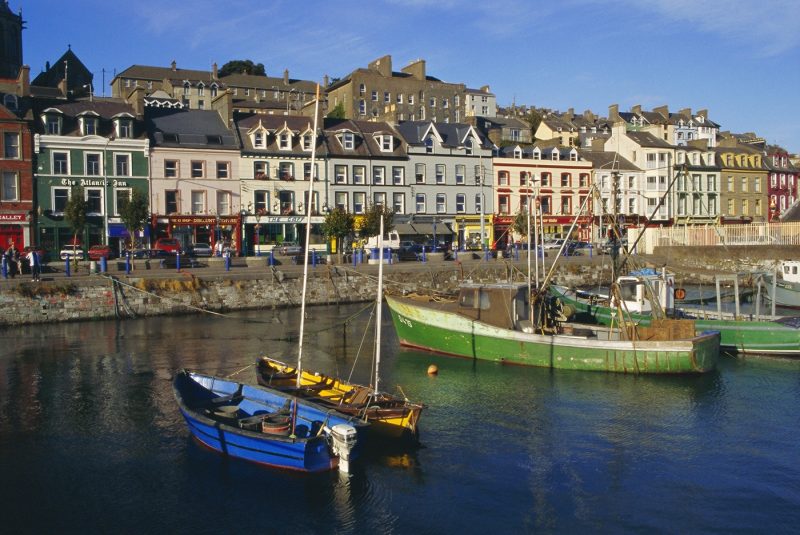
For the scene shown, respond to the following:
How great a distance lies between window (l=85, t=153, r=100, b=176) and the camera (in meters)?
55.1

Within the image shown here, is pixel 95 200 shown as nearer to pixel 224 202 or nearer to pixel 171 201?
pixel 171 201

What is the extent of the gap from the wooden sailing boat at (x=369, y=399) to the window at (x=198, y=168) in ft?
131

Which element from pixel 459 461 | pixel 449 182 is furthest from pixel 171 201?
pixel 459 461

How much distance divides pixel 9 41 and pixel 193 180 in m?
64.0

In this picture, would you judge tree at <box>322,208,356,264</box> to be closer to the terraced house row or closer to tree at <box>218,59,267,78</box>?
the terraced house row

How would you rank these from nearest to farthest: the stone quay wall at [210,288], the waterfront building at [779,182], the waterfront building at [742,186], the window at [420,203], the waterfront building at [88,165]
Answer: the stone quay wall at [210,288]
the waterfront building at [88,165]
the window at [420,203]
the waterfront building at [742,186]
the waterfront building at [779,182]

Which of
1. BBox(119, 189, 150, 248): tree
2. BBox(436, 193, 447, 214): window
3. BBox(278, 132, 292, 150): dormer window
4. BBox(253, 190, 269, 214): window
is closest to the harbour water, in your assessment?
BBox(119, 189, 150, 248): tree

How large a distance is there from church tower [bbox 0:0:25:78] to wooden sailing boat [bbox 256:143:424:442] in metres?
98.3

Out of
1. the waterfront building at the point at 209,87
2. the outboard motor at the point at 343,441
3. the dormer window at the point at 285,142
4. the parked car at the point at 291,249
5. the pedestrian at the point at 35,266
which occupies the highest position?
the waterfront building at the point at 209,87

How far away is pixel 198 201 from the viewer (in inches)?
2327

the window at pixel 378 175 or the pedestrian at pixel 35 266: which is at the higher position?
the window at pixel 378 175

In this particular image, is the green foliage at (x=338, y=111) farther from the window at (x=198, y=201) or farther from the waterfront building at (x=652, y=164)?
the window at (x=198, y=201)

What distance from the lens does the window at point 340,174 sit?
210 feet

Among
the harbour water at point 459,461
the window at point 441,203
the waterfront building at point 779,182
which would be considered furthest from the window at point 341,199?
the waterfront building at point 779,182
